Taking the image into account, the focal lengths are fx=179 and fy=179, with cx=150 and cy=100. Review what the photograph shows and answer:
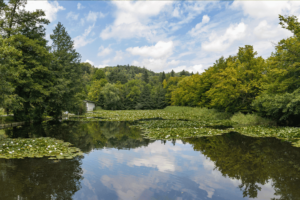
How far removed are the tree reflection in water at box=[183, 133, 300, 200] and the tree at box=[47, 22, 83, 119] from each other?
20844mm

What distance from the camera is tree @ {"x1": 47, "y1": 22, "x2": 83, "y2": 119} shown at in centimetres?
2537

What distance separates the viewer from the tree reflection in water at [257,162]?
6.23 m

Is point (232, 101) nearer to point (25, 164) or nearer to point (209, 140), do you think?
point (209, 140)

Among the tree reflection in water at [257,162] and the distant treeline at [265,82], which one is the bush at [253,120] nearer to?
the distant treeline at [265,82]

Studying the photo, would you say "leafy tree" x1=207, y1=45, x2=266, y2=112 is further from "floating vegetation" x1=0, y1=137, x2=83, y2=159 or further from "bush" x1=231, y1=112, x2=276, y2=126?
"floating vegetation" x1=0, y1=137, x2=83, y2=159

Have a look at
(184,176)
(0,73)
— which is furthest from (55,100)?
(184,176)

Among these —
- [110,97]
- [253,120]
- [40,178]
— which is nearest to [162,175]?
[40,178]

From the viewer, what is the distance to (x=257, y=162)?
28.2 ft

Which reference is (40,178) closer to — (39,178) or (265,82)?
(39,178)

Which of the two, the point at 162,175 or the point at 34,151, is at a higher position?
the point at 34,151

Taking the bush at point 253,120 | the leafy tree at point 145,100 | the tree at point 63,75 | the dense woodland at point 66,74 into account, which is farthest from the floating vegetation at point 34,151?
the leafy tree at point 145,100

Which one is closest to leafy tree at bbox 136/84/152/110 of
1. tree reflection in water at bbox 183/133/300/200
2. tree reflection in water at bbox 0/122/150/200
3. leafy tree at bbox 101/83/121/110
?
leafy tree at bbox 101/83/121/110

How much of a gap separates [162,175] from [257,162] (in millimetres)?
4780

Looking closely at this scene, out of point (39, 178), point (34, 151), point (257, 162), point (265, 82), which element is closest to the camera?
point (39, 178)
